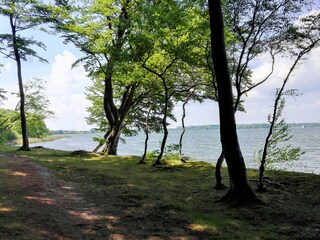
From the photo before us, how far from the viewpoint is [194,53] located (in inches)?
497

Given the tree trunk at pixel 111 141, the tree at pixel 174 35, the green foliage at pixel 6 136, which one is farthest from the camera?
the green foliage at pixel 6 136

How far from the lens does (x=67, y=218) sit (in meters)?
6.32

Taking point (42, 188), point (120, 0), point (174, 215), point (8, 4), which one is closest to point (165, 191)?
point (174, 215)

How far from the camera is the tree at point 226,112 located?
792 centimetres

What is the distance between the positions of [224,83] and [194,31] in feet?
16.2

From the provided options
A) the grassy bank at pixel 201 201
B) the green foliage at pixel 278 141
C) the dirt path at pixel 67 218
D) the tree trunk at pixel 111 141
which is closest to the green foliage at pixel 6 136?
the tree trunk at pixel 111 141

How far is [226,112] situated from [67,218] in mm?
4673

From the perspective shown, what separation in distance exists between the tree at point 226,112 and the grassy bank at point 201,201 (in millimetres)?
573

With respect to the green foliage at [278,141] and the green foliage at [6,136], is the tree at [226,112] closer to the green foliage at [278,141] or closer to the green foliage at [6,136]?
the green foliage at [278,141]

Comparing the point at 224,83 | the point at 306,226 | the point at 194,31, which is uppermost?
the point at 194,31

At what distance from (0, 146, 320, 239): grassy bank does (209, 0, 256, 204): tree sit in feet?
1.88

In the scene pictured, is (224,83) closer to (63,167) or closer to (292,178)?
(292,178)

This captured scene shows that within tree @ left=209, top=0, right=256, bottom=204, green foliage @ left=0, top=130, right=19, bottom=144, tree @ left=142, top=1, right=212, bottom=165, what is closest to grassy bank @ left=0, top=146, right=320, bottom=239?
tree @ left=209, top=0, right=256, bottom=204

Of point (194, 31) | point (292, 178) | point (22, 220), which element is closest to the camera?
point (22, 220)
